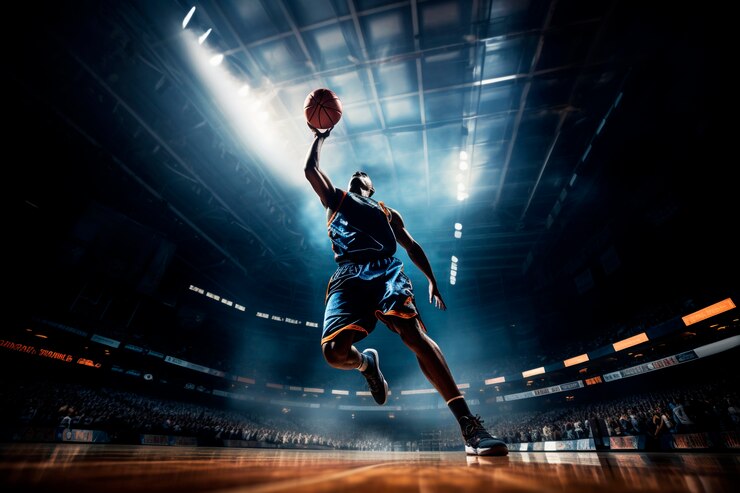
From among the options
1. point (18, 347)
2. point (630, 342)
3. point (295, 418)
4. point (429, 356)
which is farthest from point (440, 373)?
point (295, 418)

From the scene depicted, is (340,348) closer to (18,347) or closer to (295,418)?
(18,347)

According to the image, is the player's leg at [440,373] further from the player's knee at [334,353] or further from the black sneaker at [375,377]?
the black sneaker at [375,377]

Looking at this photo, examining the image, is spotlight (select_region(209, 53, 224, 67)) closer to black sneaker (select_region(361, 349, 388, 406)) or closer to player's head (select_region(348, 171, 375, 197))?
player's head (select_region(348, 171, 375, 197))

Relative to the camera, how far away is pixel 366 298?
191 cm

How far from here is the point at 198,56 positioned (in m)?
6.26

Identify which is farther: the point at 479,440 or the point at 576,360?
the point at 576,360

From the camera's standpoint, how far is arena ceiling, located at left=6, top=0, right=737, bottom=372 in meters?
5.78

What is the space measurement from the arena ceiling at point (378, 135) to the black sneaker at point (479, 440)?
662 cm

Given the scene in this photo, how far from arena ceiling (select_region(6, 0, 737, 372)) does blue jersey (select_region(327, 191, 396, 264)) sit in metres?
5.23

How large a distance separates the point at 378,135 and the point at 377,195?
108 inches

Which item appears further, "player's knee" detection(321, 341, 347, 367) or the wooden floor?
"player's knee" detection(321, 341, 347, 367)

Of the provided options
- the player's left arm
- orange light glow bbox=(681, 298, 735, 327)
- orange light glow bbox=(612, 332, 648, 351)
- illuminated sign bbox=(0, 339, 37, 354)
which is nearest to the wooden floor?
the player's left arm

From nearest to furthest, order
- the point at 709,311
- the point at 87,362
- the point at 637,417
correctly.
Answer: the point at 709,311 < the point at 637,417 < the point at 87,362

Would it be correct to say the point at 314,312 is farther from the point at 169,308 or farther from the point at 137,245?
the point at 137,245
